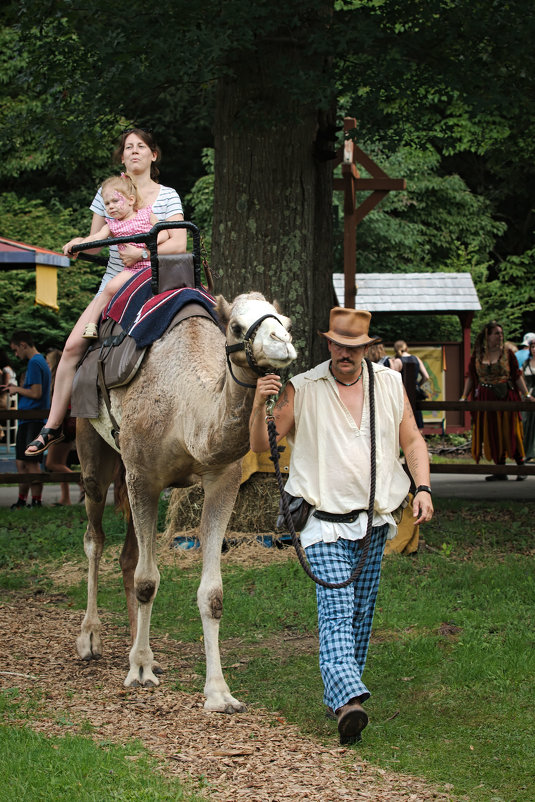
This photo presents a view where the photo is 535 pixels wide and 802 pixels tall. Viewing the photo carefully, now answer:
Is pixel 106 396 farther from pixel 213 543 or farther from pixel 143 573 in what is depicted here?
pixel 213 543

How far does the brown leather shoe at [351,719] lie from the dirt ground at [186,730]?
8 cm

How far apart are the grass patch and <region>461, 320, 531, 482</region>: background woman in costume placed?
372 inches

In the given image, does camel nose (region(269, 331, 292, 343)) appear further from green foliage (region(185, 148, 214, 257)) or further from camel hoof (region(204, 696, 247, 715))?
green foliage (region(185, 148, 214, 257))

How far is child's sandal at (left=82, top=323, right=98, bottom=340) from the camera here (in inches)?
253

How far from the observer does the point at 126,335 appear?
5910mm

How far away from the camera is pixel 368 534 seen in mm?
4773

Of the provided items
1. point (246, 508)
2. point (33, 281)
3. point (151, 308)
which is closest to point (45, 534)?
point (246, 508)

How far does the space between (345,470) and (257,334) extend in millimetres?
912

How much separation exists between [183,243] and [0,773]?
3.27 meters

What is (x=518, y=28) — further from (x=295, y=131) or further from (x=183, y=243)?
(x=183, y=243)

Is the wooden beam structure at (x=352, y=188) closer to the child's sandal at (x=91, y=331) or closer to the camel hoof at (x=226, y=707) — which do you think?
the child's sandal at (x=91, y=331)

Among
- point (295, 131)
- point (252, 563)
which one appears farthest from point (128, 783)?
point (295, 131)

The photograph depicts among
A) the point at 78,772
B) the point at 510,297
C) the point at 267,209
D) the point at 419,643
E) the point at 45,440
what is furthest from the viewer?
the point at 510,297

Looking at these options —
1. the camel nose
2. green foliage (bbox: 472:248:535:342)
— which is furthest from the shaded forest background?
green foliage (bbox: 472:248:535:342)
